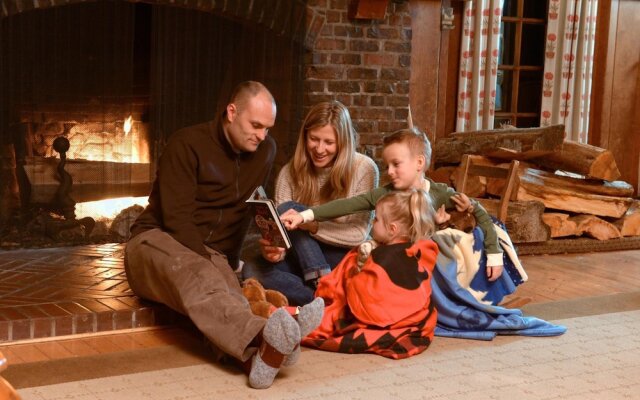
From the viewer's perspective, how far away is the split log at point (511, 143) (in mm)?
5918

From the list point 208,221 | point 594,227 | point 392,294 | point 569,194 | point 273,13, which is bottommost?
point 594,227

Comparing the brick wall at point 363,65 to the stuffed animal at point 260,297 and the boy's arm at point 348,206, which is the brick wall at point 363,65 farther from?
the stuffed animal at point 260,297

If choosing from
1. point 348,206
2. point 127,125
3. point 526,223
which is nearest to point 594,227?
point 526,223

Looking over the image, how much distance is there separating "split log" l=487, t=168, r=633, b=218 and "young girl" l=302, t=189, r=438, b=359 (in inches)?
94.7

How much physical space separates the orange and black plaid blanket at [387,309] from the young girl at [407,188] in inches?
13.7

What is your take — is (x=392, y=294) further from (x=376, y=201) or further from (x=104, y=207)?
(x=104, y=207)

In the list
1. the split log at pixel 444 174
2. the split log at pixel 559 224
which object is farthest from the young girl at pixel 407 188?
the split log at pixel 444 174

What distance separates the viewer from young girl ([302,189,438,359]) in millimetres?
3523

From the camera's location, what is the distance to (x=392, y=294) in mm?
3533

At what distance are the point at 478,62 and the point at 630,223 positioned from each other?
160 cm

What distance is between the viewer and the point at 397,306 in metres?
3.54

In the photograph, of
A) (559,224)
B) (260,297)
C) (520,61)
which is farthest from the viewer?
(520,61)

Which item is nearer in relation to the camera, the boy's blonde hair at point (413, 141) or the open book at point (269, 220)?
the open book at point (269, 220)

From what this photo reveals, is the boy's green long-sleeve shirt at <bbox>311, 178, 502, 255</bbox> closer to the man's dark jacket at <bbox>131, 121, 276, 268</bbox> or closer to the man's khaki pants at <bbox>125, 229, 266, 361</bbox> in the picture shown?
the man's dark jacket at <bbox>131, 121, 276, 268</bbox>
